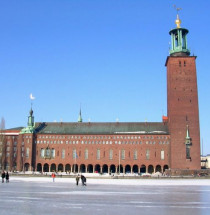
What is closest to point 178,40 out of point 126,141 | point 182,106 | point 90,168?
point 182,106

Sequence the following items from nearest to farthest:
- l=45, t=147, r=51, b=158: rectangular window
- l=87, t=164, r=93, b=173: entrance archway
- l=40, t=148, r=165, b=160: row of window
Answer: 1. l=40, t=148, r=165, b=160: row of window
2. l=87, t=164, r=93, b=173: entrance archway
3. l=45, t=147, r=51, b=158: rectangular window

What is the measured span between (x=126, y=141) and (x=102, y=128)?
22.9 feet

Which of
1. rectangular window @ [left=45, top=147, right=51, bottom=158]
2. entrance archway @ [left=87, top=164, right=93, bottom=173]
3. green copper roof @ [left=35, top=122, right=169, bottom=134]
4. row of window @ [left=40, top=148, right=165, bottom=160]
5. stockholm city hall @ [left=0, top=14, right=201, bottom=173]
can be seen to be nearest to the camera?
stockholm city hall @ [left=0, top=14, right=201, bottom=173]

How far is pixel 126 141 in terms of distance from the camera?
7269 centimetres

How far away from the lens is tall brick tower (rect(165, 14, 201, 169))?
207 feet

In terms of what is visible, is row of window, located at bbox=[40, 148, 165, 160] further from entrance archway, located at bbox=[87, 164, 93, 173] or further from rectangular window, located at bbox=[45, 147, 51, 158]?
entrance archway, located at bbox=[87, 164, 93, 173]

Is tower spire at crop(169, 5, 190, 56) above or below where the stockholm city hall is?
above

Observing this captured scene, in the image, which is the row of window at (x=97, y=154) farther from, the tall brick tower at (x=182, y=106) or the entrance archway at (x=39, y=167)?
the tall brick tower at (x=182, y=106)

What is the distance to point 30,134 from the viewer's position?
74875mm

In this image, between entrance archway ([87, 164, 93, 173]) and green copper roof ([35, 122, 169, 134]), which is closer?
green copper roof ([35, 122, 169, 134])

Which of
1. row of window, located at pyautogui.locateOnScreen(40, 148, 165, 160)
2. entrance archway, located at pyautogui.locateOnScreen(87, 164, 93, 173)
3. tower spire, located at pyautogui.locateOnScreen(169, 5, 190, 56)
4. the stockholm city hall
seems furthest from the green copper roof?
tower spire, located at pyautogui.locateOnScreen(169, 5, 190, 56)

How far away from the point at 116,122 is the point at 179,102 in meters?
18.3

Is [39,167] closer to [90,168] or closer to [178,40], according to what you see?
[90,168]

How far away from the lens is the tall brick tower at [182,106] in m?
63.0
